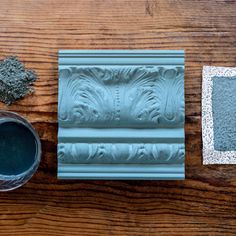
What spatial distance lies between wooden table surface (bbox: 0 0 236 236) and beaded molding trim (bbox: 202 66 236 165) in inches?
0.6

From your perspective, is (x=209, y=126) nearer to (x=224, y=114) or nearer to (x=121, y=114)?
(x=224, y=114)

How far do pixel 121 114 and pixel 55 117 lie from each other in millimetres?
184

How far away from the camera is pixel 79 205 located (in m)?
1.15

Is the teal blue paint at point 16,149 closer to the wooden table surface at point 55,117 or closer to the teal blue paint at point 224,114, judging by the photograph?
the wooden table surface at point 55,117

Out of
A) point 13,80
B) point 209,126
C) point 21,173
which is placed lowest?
point 21,173

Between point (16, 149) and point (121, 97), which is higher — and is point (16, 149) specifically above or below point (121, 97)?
below

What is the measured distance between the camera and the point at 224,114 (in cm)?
112

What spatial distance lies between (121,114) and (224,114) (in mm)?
274

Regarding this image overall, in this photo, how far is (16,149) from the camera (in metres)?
1.08

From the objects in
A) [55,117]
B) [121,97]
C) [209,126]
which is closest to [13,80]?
[55,117]

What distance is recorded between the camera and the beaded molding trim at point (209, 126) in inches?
44.4

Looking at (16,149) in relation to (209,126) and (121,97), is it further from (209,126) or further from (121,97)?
(209,126)

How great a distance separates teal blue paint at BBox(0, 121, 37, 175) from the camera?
1.08m

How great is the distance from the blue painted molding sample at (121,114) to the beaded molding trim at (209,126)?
0.08 metres
